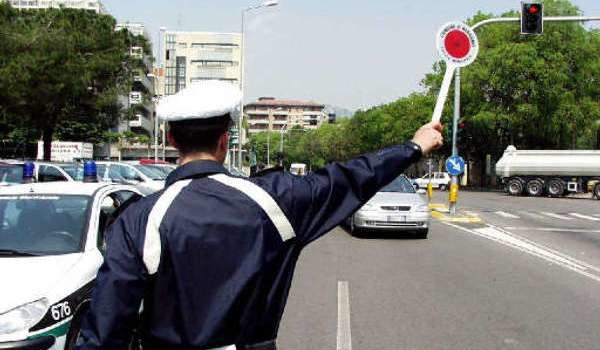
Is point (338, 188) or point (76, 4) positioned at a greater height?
point (76, 4)

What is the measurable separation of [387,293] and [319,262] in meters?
3.04

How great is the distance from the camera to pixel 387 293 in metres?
8.67

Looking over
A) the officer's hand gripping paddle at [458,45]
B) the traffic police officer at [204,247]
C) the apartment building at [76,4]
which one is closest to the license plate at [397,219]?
the officer's hand gripping paddle at [458,45]

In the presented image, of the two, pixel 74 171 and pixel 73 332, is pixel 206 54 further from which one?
pixel 73 332

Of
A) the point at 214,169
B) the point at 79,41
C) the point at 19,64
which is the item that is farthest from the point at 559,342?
the point at 79,41

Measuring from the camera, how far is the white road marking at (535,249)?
433 inches

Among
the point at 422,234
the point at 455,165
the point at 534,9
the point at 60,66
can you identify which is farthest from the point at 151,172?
the point at 534,9

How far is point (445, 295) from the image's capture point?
27.9 ft

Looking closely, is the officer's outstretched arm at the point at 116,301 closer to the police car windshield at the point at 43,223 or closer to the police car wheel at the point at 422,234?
the police car windshield at the point at 43,223

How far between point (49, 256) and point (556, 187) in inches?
1570

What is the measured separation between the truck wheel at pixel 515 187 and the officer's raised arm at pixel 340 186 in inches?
1662

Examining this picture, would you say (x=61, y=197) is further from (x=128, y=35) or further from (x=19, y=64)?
(x=128, y=35)

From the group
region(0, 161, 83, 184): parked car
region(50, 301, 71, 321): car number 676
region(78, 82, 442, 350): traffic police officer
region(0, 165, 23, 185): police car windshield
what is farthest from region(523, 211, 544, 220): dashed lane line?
region(78, 82, 442, 350): traffic police officer

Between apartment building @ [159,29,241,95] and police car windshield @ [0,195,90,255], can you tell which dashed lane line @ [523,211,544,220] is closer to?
police car windshield @ [0,195,90,255]
